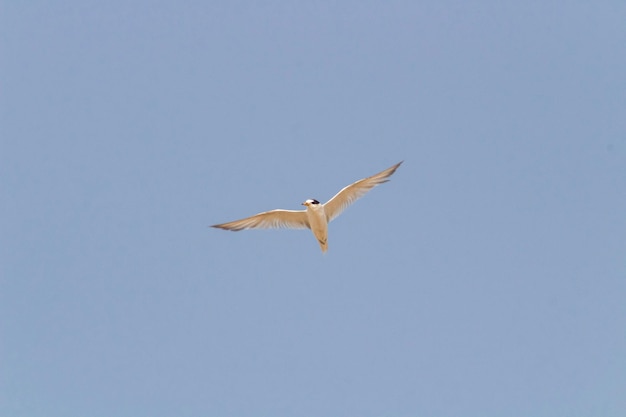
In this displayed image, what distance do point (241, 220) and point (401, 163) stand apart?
566 centimetres

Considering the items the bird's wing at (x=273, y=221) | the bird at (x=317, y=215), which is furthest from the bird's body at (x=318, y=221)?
the bird's wing at (x=273, y=221)

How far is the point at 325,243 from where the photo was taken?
2622 centimetres

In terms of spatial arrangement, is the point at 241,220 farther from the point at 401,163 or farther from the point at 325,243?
the point at 401,163

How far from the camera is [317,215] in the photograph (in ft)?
84.7

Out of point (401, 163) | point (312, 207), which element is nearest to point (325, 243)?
point (312, 207)

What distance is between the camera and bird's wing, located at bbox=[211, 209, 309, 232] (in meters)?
26.6

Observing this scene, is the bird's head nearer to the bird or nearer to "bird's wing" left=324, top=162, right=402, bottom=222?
the bird

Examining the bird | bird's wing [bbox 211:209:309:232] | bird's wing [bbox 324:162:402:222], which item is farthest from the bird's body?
bird's wing [bbox 211:209:309:232]

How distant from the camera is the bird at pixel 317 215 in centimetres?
2586

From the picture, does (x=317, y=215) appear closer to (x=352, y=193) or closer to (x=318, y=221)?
(x=318, y=221)

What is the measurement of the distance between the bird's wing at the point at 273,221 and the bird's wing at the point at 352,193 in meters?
0.98

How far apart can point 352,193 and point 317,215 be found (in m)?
1.44

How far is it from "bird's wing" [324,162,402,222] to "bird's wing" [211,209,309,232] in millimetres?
979

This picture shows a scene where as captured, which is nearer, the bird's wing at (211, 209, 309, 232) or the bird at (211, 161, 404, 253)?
the bird at (211, 161, 404, 253)
